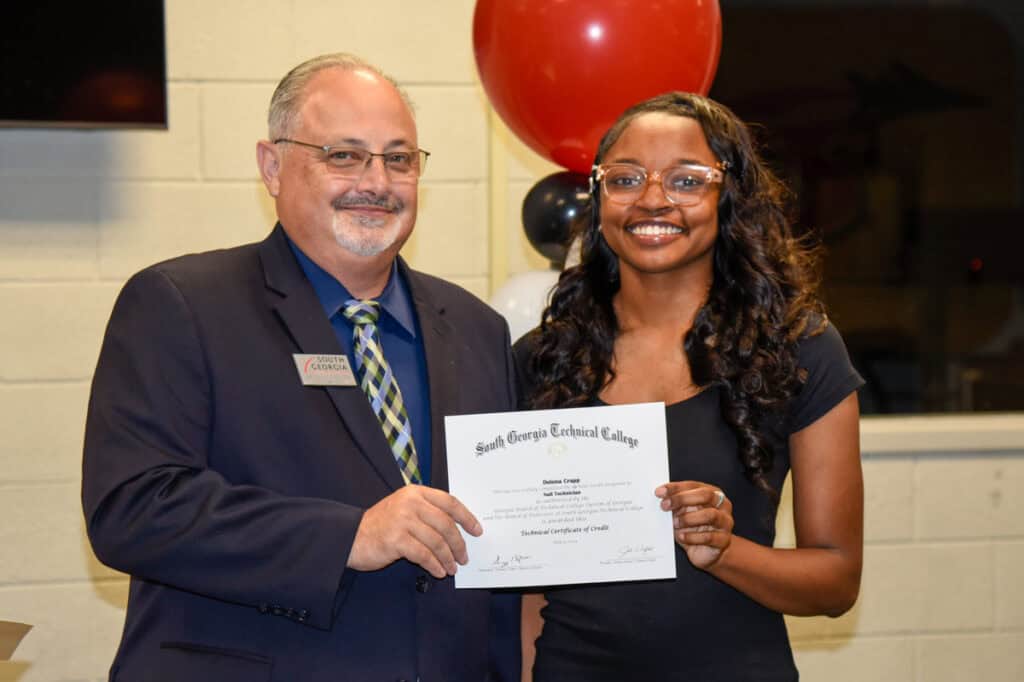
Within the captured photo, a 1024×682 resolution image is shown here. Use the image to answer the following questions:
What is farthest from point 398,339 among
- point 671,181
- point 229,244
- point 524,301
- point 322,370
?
point 229,244

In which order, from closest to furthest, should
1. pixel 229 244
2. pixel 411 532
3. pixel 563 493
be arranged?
pixel 411 532 < pixel 563 493 < pixel 229 244

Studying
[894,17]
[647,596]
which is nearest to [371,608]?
[647,596]

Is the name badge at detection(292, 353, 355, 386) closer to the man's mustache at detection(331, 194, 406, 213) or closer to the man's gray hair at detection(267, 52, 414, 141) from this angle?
the man's mustache at detection(331, 194, 406, 213)

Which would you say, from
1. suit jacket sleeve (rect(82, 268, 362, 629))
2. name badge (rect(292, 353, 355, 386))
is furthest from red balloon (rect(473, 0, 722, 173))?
suit jacket sleeve (rect(82, 268, 362, 629))

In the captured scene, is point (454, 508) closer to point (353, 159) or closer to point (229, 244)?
point (353, 159)

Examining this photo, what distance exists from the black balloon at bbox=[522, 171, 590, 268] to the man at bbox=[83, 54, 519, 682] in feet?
2.47

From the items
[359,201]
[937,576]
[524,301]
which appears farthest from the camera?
[937,576]

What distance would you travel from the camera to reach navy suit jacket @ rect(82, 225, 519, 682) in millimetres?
1642

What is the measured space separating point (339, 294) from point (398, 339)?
0.11 m

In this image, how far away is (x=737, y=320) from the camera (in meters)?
1.96

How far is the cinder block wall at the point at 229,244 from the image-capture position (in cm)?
309

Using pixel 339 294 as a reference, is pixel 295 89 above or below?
above

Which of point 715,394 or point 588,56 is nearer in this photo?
point 715,394
